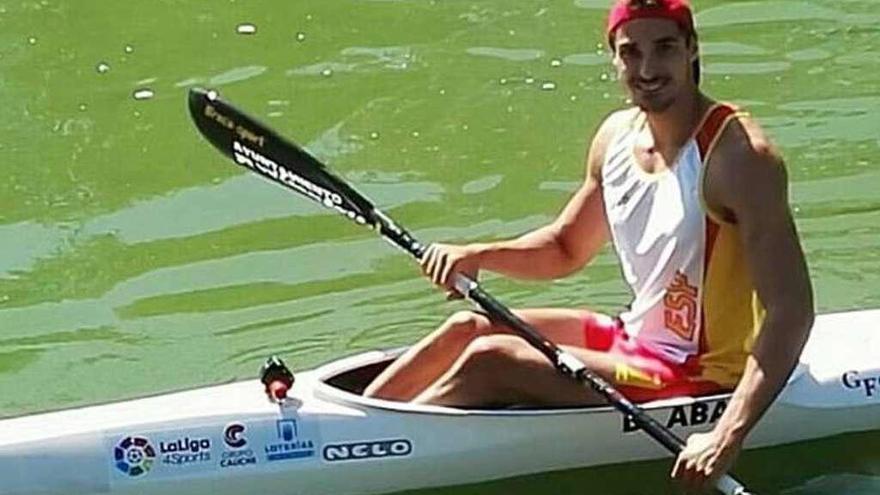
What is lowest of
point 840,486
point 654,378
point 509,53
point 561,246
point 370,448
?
point 840,486

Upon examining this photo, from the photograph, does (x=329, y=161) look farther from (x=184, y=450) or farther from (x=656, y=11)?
(x=656, y=11)

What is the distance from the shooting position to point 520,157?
6.89m

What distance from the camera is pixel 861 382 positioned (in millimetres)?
4645

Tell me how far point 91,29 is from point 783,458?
15.7 ft

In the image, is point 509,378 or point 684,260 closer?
point 684,260

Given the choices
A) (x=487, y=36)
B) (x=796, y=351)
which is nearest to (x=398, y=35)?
(x=487, y=36)

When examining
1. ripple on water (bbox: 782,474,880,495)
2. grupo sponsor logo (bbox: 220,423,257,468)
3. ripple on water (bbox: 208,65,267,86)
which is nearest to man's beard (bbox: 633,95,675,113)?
ripple on water (bbox: 782,474,880,495)

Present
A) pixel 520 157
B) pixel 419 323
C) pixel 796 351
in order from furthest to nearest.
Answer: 1. pixel 520 157
2. pixel 419 323
3. pixel 796 351

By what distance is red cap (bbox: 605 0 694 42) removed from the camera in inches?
163

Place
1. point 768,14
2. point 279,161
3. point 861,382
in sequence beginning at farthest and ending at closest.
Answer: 1. point 768,14
2. point 279,161
3. point 861,382

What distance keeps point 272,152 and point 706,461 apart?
1.57 metres

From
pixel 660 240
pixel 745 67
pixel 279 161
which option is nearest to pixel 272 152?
pixel 279 161

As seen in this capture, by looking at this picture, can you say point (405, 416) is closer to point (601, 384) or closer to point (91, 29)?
point (601, 384)

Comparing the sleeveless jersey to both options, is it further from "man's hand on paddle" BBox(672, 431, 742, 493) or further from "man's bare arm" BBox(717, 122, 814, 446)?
"man's hand on paddle" BBox(672, 431, 742, 493)
